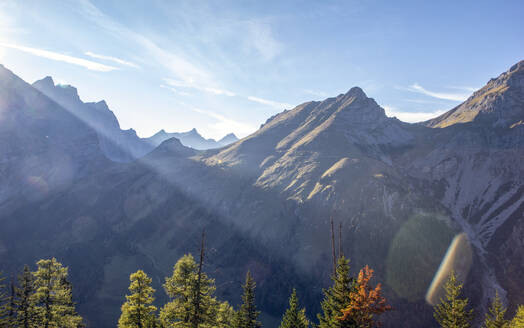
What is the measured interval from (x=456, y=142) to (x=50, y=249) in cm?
22613

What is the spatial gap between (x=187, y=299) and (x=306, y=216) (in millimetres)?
104792

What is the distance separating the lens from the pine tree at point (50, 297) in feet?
89.9

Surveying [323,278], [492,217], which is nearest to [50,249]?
[323,278]

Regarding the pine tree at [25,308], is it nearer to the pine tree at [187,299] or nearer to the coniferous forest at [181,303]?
the coniferous forest at [181,303]

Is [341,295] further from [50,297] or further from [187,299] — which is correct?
[50,297]

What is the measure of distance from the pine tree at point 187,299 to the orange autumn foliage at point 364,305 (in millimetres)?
11758

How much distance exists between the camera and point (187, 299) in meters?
25.8

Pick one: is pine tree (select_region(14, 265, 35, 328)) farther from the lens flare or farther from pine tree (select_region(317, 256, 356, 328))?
the lens flare

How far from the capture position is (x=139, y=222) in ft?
519

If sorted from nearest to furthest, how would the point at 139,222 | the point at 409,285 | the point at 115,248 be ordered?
the point at 409,285, the point at 115,248, the point at 139,222

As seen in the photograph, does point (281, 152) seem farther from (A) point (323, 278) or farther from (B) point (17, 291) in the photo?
(B) point (17, 291)

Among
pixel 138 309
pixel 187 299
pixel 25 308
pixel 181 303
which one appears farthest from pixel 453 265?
pixel 25 308

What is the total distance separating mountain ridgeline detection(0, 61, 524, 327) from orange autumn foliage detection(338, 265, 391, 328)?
7240 cm

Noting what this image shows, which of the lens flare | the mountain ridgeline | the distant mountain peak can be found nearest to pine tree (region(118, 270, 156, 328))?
the mountain ridgeline
